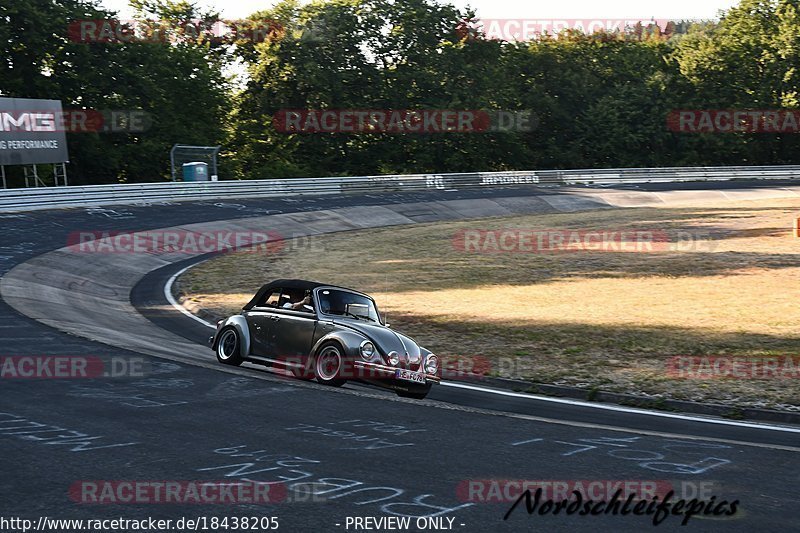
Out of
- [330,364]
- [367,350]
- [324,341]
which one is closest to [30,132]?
[324,341]

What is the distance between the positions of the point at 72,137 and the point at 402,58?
83.0ft

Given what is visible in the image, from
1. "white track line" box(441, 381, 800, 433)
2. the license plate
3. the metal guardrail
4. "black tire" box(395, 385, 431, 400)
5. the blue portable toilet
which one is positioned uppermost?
the blue portable toilet

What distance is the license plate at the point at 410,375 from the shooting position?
495 inches

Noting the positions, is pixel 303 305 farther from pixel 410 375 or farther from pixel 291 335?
pixel 410 375

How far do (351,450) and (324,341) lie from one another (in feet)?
13.1

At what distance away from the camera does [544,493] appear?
790 cm

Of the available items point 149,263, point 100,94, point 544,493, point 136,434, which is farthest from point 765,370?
point 100,94

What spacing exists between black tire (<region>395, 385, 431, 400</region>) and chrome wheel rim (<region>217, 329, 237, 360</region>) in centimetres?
314

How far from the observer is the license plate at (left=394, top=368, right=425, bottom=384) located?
12562mm

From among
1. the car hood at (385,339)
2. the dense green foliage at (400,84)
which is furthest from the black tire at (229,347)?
the dense green foliage at (400,84)

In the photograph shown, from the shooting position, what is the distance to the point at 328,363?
13133 mm

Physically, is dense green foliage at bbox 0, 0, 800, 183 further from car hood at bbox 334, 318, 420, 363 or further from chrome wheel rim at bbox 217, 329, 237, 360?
car hood at bbox 334, 318, 420, 363

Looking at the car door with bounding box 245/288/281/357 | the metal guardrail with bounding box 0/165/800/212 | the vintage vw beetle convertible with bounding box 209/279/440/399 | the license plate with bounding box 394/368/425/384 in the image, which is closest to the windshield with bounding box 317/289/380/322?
the vintage vw beetle convertible with bounding box 209/279/440/399

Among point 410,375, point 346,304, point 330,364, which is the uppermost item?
point 346,304
